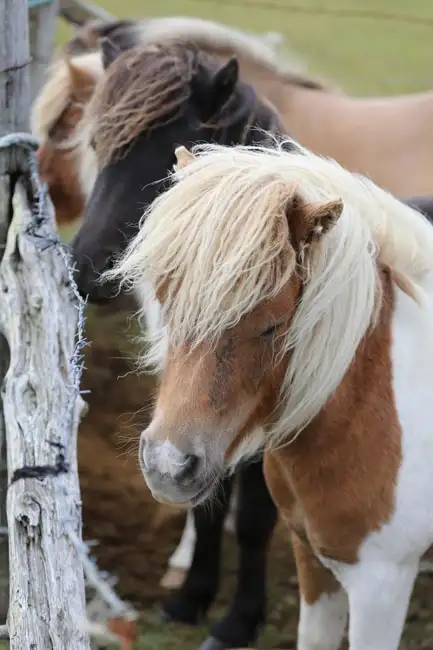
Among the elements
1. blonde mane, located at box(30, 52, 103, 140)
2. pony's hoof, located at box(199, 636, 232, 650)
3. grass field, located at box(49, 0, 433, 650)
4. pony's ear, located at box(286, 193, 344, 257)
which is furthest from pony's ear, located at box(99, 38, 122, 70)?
grass field, located at box(49, 0, 433, 650)

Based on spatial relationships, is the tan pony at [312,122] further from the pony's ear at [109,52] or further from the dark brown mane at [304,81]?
the pony's ear at [109,52]

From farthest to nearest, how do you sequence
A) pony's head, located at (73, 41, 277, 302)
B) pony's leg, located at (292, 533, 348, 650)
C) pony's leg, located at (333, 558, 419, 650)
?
pony's head, located at (73, 41, 277, 302) → pony's leg, located at (292, 533, 348, 650) → pony's leg, located at (333, 558, 419, 650)

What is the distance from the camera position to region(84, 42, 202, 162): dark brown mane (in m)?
2.33

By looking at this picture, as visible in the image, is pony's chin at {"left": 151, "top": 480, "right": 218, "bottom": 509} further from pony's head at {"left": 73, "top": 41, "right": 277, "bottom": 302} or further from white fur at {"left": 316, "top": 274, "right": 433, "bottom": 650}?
pony's head at {"left": 73, "top": 41, "right": 277, "bottom": 302}

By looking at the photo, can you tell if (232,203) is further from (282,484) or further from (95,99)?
(95,99)

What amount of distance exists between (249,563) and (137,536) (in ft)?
2.07

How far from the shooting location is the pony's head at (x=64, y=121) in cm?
299

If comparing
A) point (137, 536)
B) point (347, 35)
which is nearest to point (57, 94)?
point (137, 536)

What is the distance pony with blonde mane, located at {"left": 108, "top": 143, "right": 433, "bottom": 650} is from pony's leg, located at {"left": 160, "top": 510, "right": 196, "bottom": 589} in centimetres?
101

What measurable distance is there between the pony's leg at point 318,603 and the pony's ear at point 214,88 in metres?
1.17

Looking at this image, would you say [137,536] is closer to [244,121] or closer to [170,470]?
[244,121]

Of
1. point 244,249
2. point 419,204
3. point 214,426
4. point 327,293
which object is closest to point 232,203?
point 244,249

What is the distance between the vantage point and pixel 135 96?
2.36 metres

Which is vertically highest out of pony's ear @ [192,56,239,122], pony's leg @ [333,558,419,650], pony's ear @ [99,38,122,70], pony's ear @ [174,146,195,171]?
pony's ear @ [174,146,195,171]
